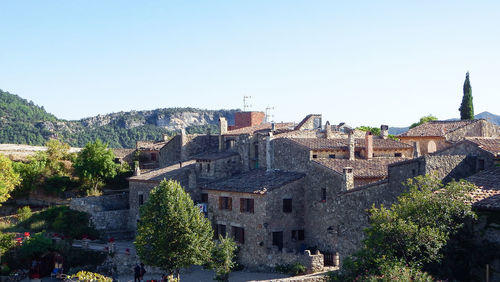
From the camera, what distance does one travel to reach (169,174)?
4850cm

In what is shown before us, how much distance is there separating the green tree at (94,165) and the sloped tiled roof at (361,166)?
26733 mm

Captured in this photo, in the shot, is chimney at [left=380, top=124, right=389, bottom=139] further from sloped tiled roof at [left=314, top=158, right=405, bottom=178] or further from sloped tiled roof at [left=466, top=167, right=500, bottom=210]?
sloped tiled roof at [left=466, top=167, right=500, bottom=210]

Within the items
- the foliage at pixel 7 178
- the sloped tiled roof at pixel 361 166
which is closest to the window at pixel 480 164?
the sloped tiled roof at pixel 361 166

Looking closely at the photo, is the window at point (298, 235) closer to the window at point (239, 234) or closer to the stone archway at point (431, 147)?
the window at point (239, 234)

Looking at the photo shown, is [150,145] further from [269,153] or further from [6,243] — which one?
[269,153]

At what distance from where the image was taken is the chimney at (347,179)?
33.8 meters

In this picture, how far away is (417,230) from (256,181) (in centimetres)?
2051

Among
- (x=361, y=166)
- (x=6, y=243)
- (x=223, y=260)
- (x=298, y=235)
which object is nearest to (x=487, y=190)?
(x=361, y=166)

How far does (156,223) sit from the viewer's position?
37.1 metres

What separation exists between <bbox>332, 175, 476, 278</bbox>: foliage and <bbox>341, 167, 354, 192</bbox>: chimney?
10.9 m

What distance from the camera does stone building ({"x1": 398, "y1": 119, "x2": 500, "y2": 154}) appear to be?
180ft

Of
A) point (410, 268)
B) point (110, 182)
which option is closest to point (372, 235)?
point (410, 268)

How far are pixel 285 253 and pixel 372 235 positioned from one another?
576 inches

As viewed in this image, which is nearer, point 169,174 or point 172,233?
point 172,233
